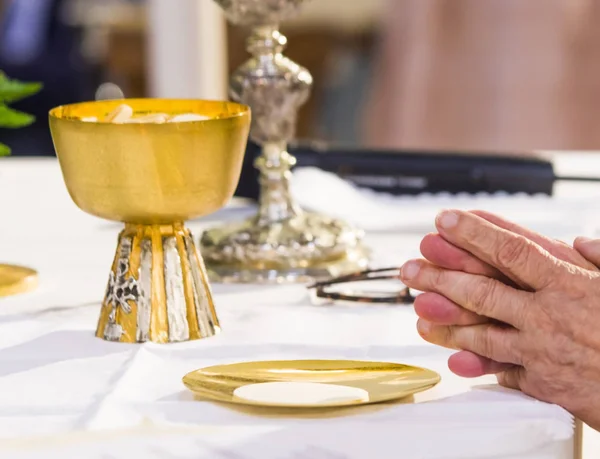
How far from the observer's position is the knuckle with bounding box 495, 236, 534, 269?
567 mm

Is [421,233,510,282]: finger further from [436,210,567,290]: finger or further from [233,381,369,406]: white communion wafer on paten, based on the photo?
[233,381,369,406]: white communion wafer on paten

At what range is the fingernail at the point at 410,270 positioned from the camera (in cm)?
60

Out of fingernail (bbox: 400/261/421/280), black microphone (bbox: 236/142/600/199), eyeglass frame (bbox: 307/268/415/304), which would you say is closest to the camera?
fingernail (bbox: 400/261/421/280)

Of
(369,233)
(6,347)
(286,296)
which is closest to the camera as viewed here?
(6,347)

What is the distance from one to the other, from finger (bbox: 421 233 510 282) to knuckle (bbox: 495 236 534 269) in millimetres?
19

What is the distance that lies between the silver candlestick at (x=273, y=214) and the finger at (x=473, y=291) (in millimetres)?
223

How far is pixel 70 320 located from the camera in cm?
69

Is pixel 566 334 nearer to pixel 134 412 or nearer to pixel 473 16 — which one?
pixel 134 412

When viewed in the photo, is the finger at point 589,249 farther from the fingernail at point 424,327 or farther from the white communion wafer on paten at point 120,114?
the white communion wafer on paten at point 120,114

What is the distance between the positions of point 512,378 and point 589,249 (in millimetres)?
115

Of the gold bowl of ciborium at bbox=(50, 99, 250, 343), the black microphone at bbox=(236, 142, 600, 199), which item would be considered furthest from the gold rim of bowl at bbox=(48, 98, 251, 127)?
the black microphone at bbox=(236, 142, 600, 199)

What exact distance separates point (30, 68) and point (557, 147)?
269 cm

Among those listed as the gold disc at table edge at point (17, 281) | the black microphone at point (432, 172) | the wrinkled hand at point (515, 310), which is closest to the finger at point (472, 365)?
the wrinkled hand at point (515, 310)

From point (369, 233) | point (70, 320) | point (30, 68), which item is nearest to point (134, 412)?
point (70, 320)
